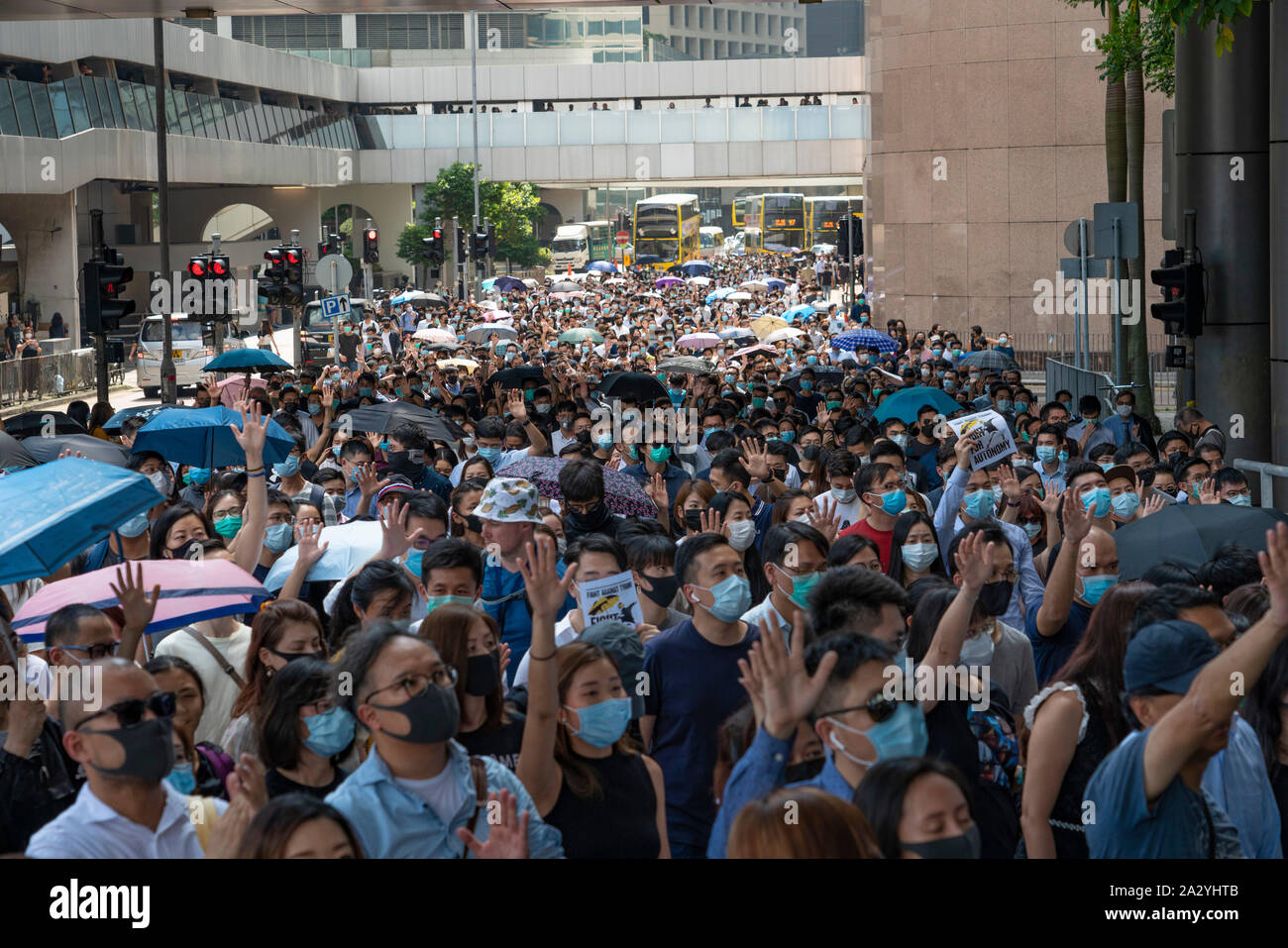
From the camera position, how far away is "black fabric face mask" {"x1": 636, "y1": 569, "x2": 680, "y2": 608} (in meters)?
7.08

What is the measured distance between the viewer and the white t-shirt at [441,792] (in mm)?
4441

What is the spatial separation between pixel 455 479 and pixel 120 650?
629 centimetres

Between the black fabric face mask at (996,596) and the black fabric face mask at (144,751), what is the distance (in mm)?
3105

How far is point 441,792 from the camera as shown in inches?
176

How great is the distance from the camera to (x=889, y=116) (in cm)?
3888

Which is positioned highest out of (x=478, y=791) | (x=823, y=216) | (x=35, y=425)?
(x=823, y=216)

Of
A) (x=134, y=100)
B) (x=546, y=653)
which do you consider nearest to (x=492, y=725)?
(x=546, y=653)

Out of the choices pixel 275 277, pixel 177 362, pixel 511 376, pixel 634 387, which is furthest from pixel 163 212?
pixel 177 362

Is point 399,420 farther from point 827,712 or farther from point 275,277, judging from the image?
point 275,277

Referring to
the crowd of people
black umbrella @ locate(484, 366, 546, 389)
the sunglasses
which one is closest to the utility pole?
black umbrella @ locate(484, 366, 546, 389)

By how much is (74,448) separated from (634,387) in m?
7.61

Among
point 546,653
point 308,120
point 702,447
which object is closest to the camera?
point 546,653

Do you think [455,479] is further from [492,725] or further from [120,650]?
[492,725]

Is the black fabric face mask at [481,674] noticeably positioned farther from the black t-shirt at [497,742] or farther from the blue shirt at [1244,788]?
the blue shirt at [1244,788]
